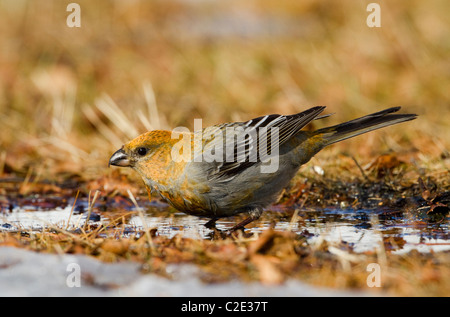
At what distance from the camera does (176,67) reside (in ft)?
37.0

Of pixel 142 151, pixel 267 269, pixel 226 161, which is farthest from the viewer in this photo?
pixel 142 151

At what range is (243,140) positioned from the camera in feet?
17.1

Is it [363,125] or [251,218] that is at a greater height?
[363,125]

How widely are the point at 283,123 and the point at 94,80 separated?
6.42m

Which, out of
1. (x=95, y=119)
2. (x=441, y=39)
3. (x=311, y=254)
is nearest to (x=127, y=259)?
(x=311, y=254)

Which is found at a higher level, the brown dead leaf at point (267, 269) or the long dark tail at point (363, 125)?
the long dark tail at point (363, 125)

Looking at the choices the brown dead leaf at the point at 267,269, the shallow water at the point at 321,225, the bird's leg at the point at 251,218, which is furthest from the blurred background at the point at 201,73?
the brown dead leaf at the point at 267,269

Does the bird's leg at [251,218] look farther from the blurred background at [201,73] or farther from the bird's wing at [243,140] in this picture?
the blurred background at [201,73]

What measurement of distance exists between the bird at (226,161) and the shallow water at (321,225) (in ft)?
0.72

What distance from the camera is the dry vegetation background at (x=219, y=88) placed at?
387 centimetres

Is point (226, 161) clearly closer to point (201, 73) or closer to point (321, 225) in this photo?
point (321, 225)

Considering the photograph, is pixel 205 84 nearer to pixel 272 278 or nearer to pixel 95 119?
pixel 95 119

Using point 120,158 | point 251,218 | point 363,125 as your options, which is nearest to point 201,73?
point 363,125

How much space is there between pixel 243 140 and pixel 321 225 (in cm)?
98
